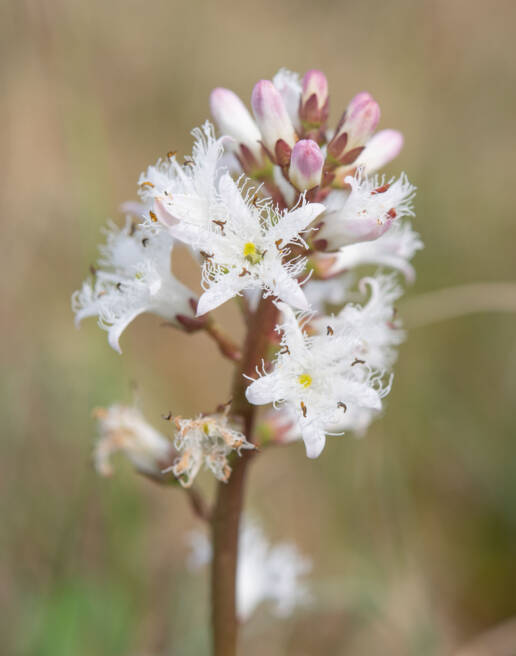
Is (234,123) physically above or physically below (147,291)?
above

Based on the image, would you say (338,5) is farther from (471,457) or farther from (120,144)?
(471,457)

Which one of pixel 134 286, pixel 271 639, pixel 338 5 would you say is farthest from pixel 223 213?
pixel 338 5

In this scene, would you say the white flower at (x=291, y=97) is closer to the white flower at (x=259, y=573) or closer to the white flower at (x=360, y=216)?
the white flower at (x=360, y=216)

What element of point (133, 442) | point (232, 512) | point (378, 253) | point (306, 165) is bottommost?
point (232, 512)

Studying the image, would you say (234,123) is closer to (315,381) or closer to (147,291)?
(147,291)

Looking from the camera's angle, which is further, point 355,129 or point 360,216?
point 355,129

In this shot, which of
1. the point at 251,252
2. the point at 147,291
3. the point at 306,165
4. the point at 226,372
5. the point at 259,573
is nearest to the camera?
the point at 306,165

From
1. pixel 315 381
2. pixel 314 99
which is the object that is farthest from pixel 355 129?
pixel 315 381

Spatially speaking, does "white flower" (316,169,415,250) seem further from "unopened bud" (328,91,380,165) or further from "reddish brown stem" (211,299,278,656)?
"reddish brown stem" (211,299,278,656)

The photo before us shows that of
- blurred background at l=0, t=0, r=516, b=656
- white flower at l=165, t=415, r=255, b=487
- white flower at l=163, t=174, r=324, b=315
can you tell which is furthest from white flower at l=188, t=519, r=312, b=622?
white flower at l=163, t=174, r=324, b=315
